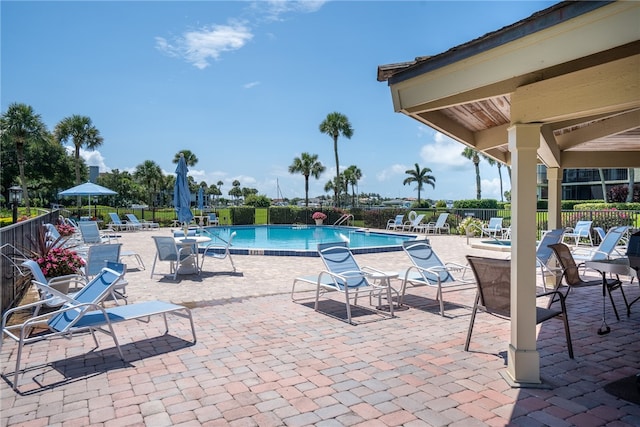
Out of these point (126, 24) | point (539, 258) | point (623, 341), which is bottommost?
point (623, 341)

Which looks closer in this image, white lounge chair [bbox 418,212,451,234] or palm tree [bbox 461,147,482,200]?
white lounge chair [bbox 418,212,451,234]

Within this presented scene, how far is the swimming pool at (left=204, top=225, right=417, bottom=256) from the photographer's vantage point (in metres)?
13.5

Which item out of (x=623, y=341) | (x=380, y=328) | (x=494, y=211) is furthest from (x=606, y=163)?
(x=494, y=211)

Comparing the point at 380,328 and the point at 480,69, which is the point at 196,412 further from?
the point at 480,69

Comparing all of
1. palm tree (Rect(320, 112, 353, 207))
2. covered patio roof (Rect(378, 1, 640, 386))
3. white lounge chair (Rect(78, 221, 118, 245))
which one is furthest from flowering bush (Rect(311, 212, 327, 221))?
covered patio roof (Rect(378, 1, 640, 386))

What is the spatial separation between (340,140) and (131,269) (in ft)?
100

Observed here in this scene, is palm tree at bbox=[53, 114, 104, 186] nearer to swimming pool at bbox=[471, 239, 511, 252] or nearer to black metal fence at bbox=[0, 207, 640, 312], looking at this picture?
black metal fence at bbox=[0, 207, 640, 312]

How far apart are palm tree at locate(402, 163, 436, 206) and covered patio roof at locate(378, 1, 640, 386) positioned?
57.0m

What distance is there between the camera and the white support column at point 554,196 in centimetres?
773

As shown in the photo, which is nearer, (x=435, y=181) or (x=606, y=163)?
(x=606, y=163)

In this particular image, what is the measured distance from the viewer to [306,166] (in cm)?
3959

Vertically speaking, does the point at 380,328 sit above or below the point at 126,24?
below

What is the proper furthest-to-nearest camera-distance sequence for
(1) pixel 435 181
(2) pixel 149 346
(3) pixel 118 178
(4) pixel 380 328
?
(3) pixel 118 178 → (1) pixel 435 181 → (4) pixel 380 328 → (2) pixel 149 346

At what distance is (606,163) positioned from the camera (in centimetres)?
822
